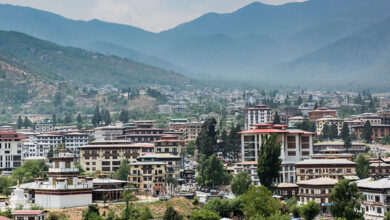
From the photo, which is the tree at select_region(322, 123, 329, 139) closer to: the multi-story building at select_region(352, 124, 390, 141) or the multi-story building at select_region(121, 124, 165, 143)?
the multi-story building at select_region(352, 124, 390, 141)

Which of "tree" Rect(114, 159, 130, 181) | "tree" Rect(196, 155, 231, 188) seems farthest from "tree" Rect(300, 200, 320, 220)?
"tree" Rect(114, 159, 130, 181)

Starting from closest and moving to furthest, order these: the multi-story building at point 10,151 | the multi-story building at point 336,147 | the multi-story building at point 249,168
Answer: the multi-story building at point 249,168, the multi-story building at point 336,147, the multi-story building at point 10,151

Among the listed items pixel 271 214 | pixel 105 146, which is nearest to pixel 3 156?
pixel 105 146

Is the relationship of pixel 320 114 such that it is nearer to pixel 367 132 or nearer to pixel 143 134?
pixel 367 132

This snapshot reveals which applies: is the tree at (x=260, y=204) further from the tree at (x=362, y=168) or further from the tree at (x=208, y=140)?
the tree at (x=208, y=140)

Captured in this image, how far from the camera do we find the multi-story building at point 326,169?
4152 inches

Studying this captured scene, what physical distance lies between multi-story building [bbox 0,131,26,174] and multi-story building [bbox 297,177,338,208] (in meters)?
64.2

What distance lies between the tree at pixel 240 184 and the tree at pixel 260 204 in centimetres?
1245

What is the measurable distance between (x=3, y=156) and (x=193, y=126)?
55626mm

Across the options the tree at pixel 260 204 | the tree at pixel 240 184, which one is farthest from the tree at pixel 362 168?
the tree at pixel 260 204

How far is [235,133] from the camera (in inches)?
5300

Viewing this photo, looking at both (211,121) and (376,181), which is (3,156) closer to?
(211,121)

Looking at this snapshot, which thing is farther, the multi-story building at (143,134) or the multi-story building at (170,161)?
the multi-story building at (143,134)

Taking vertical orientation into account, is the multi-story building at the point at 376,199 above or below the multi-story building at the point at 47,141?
below
